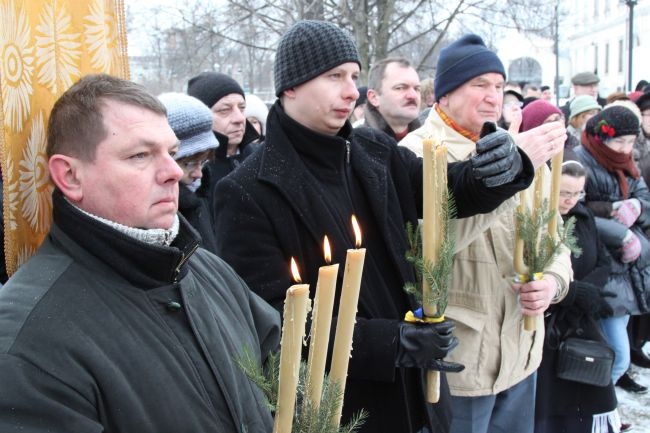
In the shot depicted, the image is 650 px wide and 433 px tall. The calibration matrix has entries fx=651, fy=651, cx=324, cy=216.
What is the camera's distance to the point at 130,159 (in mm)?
1434

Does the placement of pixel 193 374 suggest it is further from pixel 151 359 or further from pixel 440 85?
pixel 440 85

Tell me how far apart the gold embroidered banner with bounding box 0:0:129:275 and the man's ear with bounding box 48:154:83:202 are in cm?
11

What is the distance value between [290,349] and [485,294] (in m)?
1.84

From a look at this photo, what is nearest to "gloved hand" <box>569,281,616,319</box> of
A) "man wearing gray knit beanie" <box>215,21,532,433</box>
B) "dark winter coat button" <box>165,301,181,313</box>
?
"man wearing gray knit beanie" <box>215,21,532,433</box>

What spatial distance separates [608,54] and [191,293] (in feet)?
171

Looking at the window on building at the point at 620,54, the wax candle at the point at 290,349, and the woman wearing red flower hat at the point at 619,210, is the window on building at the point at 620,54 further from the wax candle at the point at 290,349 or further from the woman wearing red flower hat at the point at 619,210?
the wax candle at the point at 290,349

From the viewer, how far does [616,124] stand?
183 inches

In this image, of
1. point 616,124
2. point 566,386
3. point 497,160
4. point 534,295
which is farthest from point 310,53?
point 616,124

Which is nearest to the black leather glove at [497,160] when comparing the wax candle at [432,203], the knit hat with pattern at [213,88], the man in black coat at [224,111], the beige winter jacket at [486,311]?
the wax candle at [432,203]

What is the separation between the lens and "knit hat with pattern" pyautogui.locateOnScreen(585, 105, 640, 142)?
4.66m

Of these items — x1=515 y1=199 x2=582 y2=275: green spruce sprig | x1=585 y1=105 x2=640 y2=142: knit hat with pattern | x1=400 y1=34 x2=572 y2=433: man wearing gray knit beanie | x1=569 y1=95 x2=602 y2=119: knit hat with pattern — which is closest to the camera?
x1=515 y1=199 x2=582 y2=275: green spruce sprig

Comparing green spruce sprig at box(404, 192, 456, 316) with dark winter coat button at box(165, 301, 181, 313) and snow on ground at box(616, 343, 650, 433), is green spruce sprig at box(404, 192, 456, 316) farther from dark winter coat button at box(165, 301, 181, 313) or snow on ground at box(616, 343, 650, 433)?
snow on ground at box(616, 343, 650, 433)

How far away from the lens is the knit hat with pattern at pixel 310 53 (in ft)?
7.27

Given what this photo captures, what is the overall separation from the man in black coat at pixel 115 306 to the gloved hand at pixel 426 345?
56 centimetres
